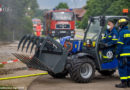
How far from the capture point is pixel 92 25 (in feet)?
31.2

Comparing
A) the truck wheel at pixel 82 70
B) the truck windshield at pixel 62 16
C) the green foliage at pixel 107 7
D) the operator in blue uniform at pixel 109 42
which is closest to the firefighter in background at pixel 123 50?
the operator in blue uniform at pixel 109 42

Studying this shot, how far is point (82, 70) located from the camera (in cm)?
859

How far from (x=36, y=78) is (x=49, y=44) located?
1.36m

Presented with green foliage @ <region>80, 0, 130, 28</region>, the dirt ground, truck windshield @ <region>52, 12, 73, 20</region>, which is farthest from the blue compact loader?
green foliage @ <region>80, 0, 130, 28</region>

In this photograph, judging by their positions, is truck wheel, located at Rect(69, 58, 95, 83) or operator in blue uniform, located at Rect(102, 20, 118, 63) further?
operator in blue uniform, located at Rect(102, 20, 118, 63)

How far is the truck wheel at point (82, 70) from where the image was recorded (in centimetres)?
827

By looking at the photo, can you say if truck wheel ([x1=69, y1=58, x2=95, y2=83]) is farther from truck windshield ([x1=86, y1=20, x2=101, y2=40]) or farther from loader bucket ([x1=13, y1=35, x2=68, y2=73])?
truck windshield ([x1=86, y1=20, x2=101, y2=40])

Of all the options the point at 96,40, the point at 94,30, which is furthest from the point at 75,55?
the point at 94,30

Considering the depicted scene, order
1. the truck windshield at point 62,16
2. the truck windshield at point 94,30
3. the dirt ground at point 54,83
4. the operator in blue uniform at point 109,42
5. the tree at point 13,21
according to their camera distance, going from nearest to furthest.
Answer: the dirt ground at point 54,83
the operator in blue uniform at point 109,42
the truck windshield at point 94,30
the tree at point 13,21
the truck windshield at point 62,16

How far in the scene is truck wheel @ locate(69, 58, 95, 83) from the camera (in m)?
8.27

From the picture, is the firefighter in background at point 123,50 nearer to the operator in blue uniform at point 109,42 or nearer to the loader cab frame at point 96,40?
the operator in blue uniform at point 109,42

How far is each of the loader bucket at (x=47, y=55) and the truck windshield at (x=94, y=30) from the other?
1.25 meters

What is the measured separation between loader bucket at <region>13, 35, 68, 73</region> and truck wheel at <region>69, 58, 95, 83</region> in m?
0.38

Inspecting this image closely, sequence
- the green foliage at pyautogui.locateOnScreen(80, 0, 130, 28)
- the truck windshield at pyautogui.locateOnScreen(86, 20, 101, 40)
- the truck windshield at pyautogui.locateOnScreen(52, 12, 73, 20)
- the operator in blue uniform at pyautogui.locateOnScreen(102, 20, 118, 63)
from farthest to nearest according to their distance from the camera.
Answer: the green foliage at pyautogui.locateOnScreen(80, 0, 130, 28) < the truck windshield at pyautogui.locateOnScreen(52, 12, 73, 20) < the truck windshield at pyautogui.locateOnScreen(86, 20, 101, 40) < the operator in blue uniform at pyautogui.locateOnScreen(102, 20, 118, 63)
